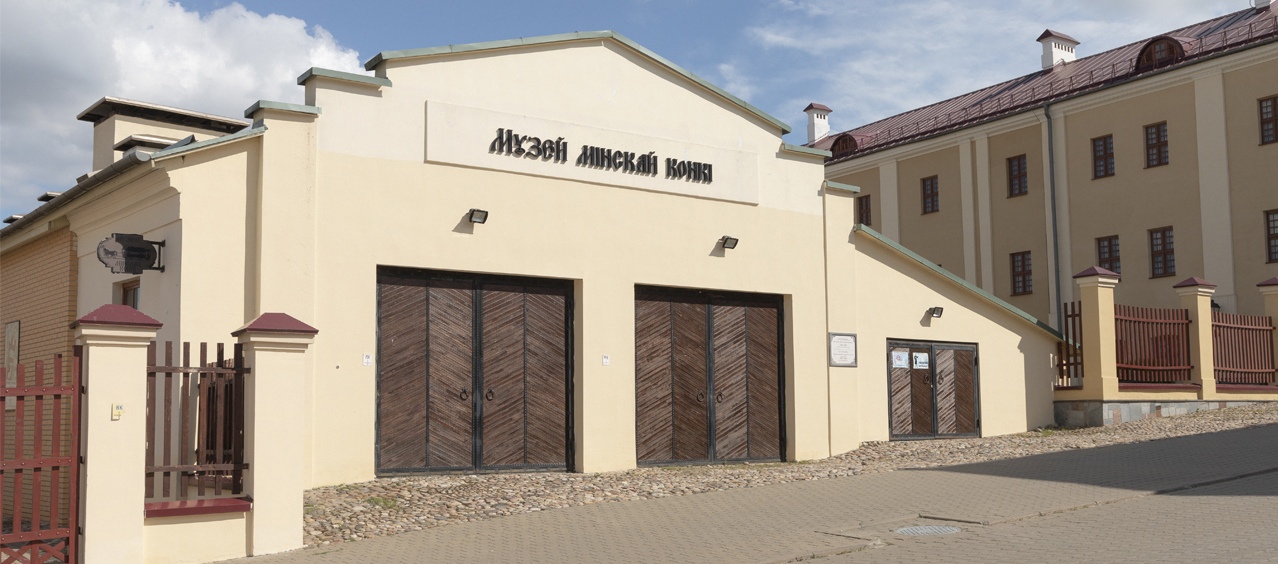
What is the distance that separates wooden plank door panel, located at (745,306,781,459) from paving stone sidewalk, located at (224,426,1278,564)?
2565 mm

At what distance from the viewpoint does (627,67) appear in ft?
51.5

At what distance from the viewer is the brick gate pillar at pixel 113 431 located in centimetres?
902

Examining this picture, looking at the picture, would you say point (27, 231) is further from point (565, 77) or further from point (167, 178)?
point (565, 77)

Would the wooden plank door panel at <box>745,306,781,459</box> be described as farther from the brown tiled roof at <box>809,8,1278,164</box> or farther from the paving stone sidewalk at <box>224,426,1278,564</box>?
the brown tiled roof at <box>809,8,1278,164</box>

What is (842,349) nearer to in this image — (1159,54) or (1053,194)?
(1053,194)

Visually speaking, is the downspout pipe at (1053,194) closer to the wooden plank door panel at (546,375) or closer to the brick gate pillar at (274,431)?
the wooden plank door panel at (546,375)

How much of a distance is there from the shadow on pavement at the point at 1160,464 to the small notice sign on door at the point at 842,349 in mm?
2919

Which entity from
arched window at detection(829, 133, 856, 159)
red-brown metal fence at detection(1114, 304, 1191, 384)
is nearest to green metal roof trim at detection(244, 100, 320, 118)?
red-brown metal fence at detection(1114, 304, 1191, 384)

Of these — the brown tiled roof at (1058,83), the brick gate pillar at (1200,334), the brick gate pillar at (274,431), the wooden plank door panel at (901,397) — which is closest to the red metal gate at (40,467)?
the brick gate pillar at (274,431)

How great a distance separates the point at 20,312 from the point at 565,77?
8.46 m

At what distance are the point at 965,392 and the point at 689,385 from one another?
232 inches

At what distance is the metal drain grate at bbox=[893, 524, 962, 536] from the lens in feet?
32.8

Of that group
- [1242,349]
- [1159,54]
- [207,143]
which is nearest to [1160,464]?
[1242,349]

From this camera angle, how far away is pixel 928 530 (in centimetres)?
1015
